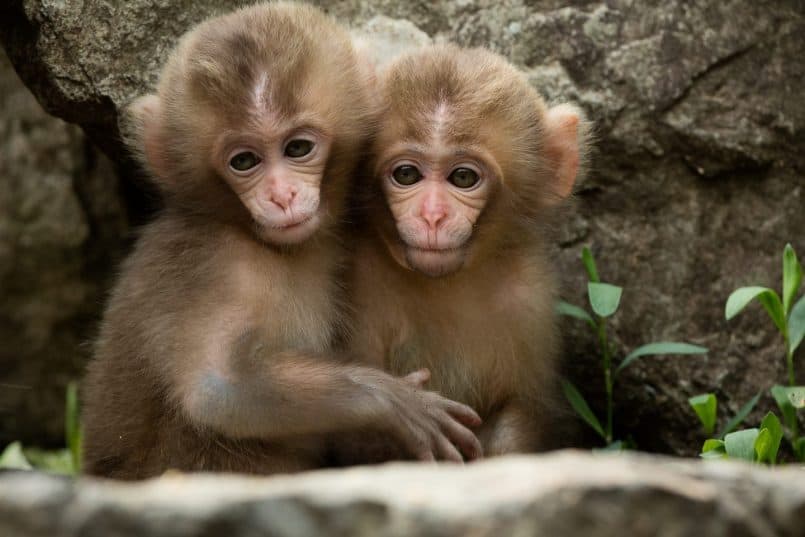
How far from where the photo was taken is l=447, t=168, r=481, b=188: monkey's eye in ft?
14.1

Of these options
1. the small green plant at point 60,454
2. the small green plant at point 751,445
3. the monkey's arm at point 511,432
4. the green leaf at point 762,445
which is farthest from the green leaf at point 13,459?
the green leaf at point 762,445

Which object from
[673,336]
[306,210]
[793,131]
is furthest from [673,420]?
[306,210]

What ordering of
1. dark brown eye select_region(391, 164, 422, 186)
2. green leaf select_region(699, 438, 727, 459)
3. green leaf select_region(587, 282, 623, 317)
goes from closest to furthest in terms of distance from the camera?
1. green leaf select_region(699, 438, 727, 459)
2. dark brown eye select_region(391, 164, 422, 186)
3. green leaf select_region(587, 282, 623, 317)

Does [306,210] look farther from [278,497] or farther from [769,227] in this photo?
[769,227]

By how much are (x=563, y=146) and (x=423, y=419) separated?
4.19 feet

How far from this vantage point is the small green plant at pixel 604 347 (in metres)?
4.77

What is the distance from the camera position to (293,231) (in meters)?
4.01

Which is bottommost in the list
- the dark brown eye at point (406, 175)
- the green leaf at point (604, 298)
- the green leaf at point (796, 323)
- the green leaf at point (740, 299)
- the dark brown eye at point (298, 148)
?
the green leaf at point (604, 298)

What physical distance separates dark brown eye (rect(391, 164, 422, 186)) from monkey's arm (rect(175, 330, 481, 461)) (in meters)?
0.72

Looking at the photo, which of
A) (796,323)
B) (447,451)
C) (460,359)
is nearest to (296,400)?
(447,451)

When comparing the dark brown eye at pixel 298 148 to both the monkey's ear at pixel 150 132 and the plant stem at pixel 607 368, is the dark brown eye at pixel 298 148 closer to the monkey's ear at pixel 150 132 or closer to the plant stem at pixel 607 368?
the monkey's ear at pixel 150 132

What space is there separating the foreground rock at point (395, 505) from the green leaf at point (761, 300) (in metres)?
2.06

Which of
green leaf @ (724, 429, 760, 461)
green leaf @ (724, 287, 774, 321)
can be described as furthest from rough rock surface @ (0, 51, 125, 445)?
green leaf @ (724, 429, 760, 461)

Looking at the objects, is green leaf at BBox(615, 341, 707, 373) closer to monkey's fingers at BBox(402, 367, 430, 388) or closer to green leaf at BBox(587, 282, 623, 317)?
green leaf at BBox(587, 282, 623, 317)
